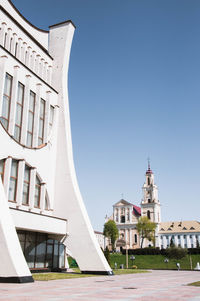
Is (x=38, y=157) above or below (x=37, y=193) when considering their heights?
above

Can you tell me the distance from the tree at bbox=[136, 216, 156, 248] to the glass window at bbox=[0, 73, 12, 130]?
3146 inches

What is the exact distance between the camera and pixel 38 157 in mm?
25844

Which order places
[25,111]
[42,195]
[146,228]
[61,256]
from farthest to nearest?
[146,228], [61,256], [42,195], [25,111]

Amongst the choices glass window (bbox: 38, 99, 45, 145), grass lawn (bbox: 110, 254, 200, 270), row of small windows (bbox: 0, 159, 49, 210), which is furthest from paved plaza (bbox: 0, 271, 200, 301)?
grass lawn (bbox: 110, 254, 200, 270)

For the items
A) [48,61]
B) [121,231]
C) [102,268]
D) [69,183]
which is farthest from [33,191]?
[121,231]

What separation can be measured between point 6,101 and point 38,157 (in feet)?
17.2

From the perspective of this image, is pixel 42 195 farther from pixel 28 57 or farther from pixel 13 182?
pixel 28 57

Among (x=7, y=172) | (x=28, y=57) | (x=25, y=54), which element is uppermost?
(x=25, y=54)

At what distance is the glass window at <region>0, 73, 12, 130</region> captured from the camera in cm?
2316

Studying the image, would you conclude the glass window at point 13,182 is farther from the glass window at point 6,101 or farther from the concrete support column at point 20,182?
the glass window at point 6,101

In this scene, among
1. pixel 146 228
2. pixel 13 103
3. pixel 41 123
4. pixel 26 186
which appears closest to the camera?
pixel 13 103

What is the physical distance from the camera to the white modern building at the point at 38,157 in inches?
910

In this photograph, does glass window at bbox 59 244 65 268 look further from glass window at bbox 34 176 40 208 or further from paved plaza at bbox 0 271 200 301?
paved plaza at bbox 0 271 200 301

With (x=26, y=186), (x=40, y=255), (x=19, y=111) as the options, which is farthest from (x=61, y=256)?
(x=19, y=111)
